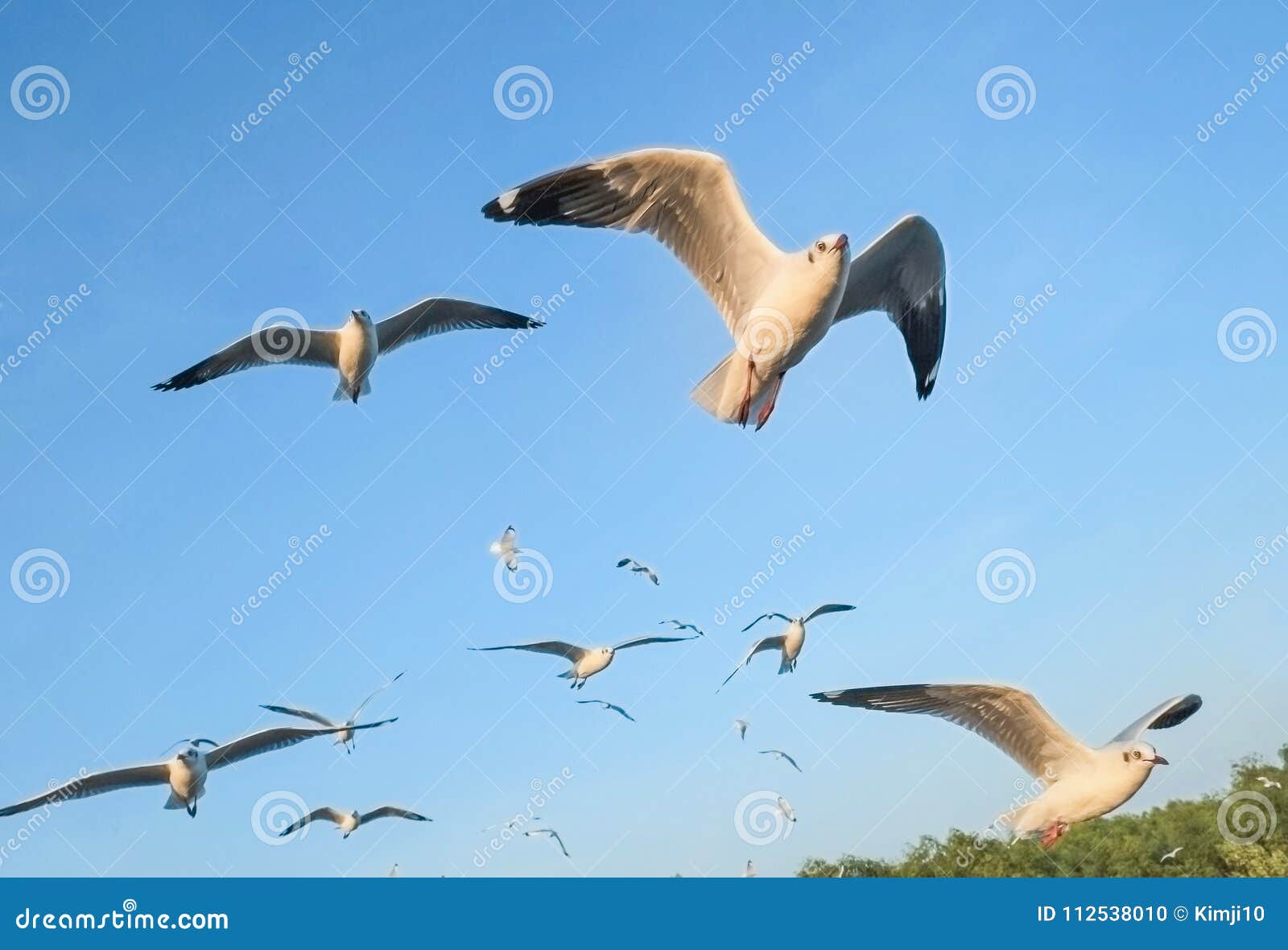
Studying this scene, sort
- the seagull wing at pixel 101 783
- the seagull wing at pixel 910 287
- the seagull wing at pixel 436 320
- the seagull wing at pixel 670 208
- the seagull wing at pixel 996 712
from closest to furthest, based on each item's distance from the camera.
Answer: the seagull wing at pixel 670 208 → the seagull wing at pixel 910 287 → the seagull wing at pixel 996 712 → the seagull wing at pixel 101 783 → the seagull wing at pixel 436 320

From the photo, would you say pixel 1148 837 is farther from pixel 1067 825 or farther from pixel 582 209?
pixel 582 209

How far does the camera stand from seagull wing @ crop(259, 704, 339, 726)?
9875 millimetres

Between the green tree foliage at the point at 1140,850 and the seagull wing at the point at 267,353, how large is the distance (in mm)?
16343

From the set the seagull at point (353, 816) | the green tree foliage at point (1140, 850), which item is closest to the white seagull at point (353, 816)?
the seagull at point (353, 816)

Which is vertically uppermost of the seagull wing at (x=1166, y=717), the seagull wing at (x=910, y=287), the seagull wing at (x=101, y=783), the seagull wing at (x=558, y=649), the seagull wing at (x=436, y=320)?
the seagull wing at (x=910, y=287)

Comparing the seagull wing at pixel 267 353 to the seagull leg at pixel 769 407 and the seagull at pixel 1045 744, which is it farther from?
the seagull at pixel 1045 744

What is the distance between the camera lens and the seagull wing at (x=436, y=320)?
11.1m

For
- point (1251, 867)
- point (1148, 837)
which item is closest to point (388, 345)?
point (1251, 867)

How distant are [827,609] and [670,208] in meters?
5.51

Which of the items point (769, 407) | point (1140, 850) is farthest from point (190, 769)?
point (1140, 850)

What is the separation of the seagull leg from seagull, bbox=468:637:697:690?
388cm

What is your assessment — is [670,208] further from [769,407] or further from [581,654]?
[581,654]

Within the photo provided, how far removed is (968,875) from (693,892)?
28.9ft

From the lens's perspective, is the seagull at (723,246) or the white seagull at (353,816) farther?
the white seagull at (353,816)
